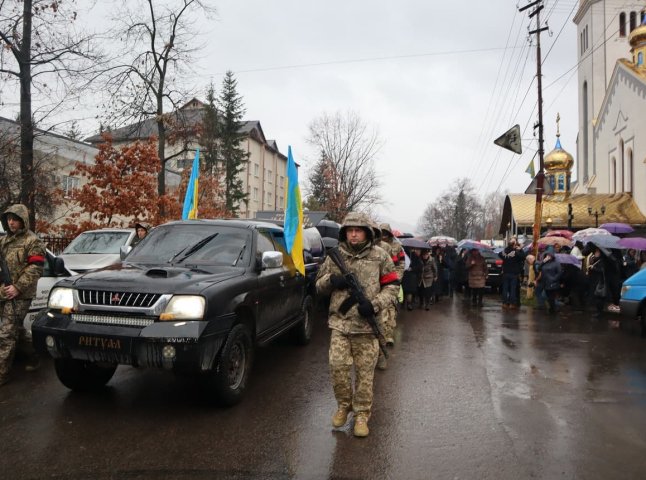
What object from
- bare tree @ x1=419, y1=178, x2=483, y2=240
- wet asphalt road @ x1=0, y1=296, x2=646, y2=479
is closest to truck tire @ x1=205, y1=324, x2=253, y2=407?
wet asphalt road @ x1=0, y1=296, x2=646, y2=479

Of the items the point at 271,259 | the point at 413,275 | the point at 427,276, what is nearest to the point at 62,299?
the point at 271,259

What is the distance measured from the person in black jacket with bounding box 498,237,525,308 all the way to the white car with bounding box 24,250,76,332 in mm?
10508

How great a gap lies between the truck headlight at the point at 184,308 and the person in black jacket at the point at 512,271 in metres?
10.5

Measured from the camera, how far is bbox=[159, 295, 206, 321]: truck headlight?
445 cm

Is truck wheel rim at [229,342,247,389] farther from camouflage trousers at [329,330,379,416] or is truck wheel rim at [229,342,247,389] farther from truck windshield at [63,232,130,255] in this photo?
truck windshield at [63,232,130,255]

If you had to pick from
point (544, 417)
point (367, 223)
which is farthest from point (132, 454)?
point (544, 417)

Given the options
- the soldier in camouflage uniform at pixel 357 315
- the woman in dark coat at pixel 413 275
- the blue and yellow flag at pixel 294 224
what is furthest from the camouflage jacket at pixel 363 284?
the woman in dark coat at pixel 413 275

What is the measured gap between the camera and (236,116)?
51469 mm

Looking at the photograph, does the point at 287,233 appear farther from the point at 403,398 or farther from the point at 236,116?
the point at 236,116

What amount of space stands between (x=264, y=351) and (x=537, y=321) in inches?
270

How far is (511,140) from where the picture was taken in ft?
57.8

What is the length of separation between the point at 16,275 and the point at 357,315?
406 centimetres

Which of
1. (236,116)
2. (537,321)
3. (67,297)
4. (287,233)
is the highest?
(236,116)

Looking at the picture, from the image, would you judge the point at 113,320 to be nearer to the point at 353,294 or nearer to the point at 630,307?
the point at 353,294
